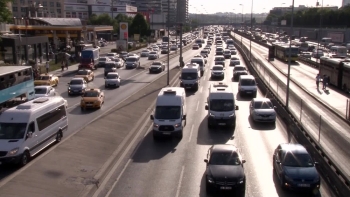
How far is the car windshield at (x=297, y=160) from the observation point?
1532cm

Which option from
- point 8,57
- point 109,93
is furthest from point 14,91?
point 8,57

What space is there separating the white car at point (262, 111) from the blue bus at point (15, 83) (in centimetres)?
1435

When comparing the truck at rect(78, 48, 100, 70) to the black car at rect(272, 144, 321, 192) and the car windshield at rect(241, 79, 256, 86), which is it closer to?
the car windshield at rect(241, 79, 256, 86)

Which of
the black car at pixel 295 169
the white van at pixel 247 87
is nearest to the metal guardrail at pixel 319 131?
the black car at pixel 295 169

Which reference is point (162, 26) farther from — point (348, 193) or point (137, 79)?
point (348, 193)

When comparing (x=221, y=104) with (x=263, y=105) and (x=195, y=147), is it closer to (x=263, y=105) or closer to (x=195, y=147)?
(x=263, y=105)

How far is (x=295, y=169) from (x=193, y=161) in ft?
15.5

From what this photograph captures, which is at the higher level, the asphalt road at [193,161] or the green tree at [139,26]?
the green tree at [139,26]

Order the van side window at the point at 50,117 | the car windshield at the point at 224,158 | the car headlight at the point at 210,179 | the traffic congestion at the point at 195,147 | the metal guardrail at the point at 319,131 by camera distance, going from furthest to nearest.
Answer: the van side window at the point at 50,117 < the car windshield at the point at 224,158 < the metal guardrail at the point at 319,131 < the traffic congestion at the point at 195,147 < the car headlight at the point at 210,179

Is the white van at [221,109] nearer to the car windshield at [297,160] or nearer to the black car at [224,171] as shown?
the black car at [224,171]

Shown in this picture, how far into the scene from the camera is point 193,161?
60.4 feet

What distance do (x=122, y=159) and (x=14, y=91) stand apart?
1177 centimetres

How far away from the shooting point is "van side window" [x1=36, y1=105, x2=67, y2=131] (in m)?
19.1

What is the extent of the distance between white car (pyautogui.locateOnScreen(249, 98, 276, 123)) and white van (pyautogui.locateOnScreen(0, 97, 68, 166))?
36.6 feet
